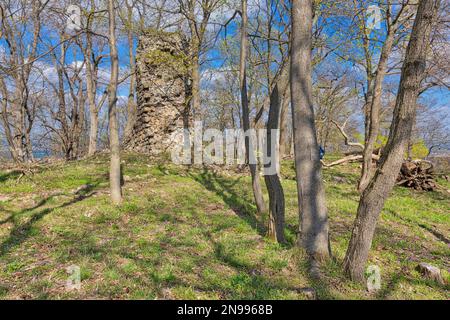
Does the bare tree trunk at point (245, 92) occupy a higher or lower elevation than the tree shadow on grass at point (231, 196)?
higher

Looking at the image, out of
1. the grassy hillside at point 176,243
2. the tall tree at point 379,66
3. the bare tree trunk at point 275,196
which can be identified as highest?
the tall tree at point 379,66

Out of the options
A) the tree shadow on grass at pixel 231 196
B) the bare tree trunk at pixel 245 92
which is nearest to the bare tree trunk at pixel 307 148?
the tree shadow on grass at pixel 231 196

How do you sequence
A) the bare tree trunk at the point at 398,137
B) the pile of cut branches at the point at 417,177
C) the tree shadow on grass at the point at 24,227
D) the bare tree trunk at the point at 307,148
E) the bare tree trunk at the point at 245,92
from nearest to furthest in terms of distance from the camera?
1. the bare tree trunk at the point at 398,137
2. the bare tree trunk at the point at 307,148
3. the tree shadow on grass at the point at 24,227
4. the bare tree trunk at the point at 245,92
5. the pile of cut branches at the point at 417,177

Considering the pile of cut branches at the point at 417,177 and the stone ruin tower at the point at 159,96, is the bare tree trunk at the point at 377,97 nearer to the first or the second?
the pile of cut branches at the point at 417,177

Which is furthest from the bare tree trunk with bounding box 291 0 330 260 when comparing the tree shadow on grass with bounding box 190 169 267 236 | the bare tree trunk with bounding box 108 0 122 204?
the bare tree trunk with bounding box 108 0 122 204

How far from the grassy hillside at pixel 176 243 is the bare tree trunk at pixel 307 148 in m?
0.41

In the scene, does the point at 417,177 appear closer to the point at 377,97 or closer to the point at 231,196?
the point at 377,97

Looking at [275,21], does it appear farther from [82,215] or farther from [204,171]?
[82,215]

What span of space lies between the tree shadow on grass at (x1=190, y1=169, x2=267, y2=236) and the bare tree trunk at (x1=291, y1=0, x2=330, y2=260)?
1771 millimetres

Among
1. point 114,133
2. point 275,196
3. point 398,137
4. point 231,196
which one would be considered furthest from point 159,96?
point 398,137

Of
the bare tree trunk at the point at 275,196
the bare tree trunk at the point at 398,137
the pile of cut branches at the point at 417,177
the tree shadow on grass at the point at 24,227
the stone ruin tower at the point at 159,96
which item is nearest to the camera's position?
the bare tree trunk at the point at 398,137

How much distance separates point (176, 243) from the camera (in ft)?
17.8

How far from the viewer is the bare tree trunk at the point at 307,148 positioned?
4.56m

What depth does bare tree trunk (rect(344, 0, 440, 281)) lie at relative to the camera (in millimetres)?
3375
